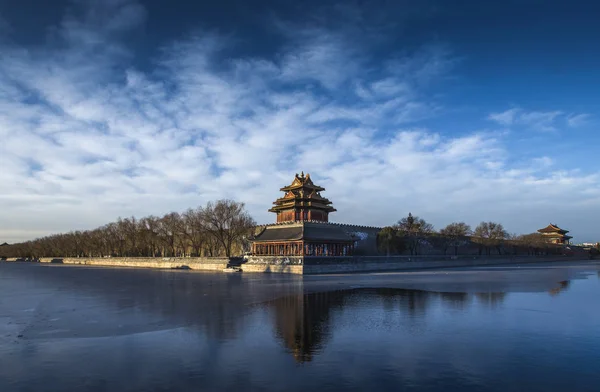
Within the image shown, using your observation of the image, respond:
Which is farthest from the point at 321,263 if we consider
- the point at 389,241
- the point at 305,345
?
the point at 305,345

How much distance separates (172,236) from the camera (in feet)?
273

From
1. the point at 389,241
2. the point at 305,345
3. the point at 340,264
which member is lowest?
the point at 305,345

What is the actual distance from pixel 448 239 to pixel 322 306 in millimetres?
66115

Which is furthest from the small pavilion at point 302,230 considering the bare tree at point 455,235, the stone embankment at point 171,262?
the bare tree at point 455,235

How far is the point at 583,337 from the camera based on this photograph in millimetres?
14977

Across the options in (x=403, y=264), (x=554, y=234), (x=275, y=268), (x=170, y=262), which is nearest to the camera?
(x=275, y=268)

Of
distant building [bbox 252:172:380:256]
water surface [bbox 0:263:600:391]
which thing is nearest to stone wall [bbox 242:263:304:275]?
distant building [bbox 252:172:380:256]

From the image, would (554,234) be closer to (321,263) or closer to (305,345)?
(321,263)

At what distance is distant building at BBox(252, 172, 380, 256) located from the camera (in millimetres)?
59812

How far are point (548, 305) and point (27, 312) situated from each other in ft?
85.7

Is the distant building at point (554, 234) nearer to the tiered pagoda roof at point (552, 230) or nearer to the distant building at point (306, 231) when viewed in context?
the tiered pagoda roof at point (552, 230)

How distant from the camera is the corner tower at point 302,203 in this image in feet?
225

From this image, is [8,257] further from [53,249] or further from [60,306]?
[60,306]

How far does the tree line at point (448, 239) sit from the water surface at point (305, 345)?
159 feet
